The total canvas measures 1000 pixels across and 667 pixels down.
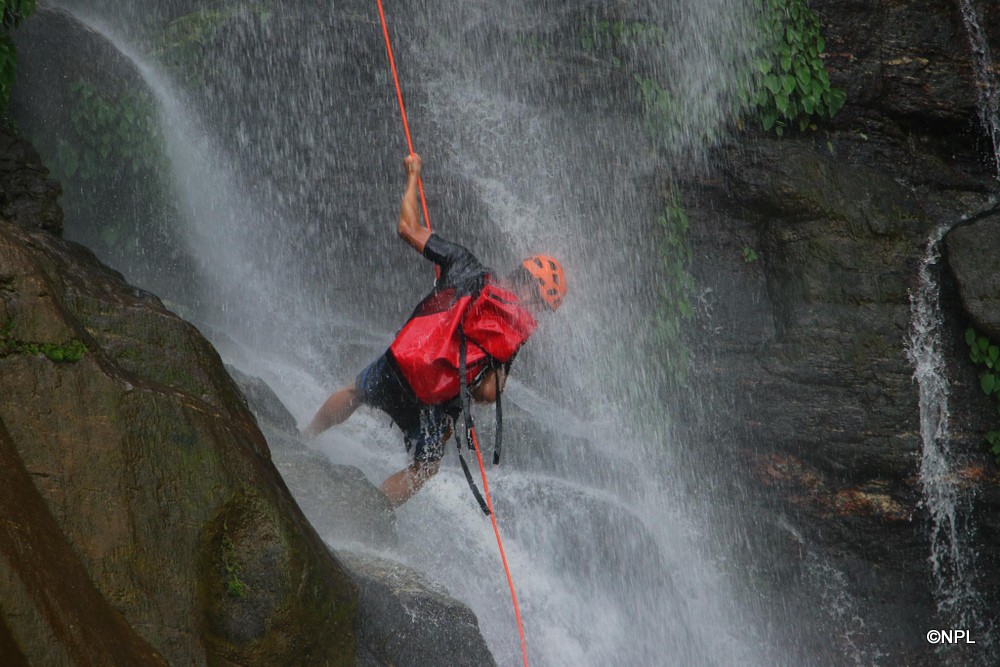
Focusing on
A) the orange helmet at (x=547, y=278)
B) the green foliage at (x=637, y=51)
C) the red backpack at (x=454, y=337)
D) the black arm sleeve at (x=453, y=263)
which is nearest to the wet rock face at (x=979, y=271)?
the green foliage at (x=637, y=51)

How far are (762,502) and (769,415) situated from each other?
2.62 feet

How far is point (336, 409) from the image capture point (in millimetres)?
5141

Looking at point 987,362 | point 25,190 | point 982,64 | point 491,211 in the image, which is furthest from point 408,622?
point 982,64

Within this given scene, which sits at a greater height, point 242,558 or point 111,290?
point 111,290

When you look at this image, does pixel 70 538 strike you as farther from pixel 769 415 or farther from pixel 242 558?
pixel 769 415

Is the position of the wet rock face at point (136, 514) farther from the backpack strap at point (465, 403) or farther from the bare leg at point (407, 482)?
the bare leg at point (407, 482)

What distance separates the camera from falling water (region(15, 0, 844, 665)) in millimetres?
7594

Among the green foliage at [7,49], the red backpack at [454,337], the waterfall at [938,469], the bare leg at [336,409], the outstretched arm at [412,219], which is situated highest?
the green foliage at [7,49]

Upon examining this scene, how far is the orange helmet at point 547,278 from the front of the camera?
14.5 ft

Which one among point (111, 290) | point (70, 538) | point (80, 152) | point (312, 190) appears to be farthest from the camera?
point (312, 190)

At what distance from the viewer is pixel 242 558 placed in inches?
116

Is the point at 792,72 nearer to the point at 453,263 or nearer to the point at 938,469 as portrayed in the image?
the point at 938,469

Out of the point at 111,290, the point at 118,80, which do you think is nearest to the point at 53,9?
the point at 118,80

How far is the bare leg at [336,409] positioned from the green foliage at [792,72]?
15.3 ft
